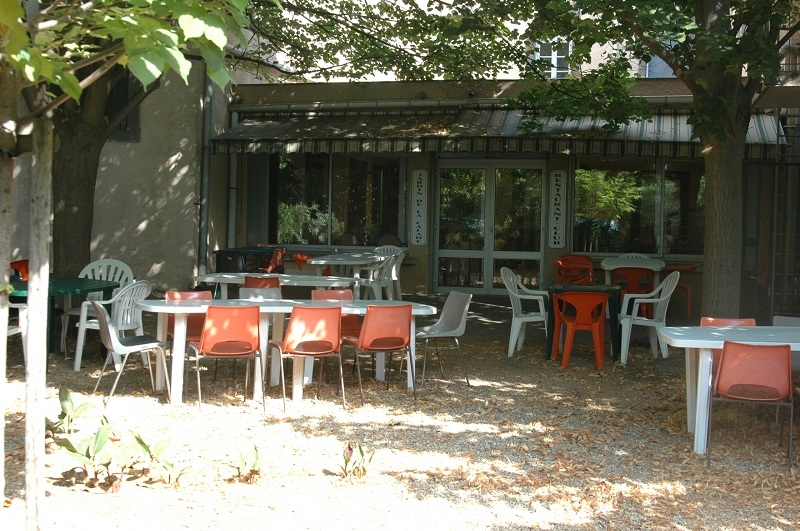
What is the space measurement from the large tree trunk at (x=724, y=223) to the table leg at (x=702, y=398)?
2064 mm

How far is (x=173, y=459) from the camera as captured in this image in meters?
5.07

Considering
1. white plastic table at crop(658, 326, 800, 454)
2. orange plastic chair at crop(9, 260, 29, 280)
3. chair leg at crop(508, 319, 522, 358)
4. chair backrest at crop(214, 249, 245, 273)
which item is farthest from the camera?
chair backrest at crop(214, 249, 245, 273)

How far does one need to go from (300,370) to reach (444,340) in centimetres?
358

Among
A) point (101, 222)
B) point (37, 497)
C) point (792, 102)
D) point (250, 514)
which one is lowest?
point (250, 514)

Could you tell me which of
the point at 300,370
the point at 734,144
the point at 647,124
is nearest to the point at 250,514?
the point at 300,370

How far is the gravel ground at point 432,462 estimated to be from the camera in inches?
166

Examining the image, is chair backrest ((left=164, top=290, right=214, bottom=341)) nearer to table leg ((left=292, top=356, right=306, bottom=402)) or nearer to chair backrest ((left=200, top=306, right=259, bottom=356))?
chair backrest ((left=200, top=306, right=259, bottom=356))

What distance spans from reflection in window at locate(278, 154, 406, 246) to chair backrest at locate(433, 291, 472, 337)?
6.94m

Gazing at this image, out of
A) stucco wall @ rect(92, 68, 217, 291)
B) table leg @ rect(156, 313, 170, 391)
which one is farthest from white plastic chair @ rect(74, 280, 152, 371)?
stucco wall @ rect(92, 68, 217, 291)

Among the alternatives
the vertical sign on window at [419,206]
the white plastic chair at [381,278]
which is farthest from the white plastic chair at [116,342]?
the vertical sign on window at [419,206]

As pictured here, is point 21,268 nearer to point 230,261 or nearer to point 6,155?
point 230,261

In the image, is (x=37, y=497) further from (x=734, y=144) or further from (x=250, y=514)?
(x=734, y=144)

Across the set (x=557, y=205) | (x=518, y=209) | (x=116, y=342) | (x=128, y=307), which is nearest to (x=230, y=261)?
(x=518, y=209)

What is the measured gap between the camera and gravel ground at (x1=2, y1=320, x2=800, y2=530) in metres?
4.23
